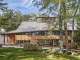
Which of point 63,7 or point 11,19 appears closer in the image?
point 63,7

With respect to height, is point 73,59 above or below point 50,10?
below

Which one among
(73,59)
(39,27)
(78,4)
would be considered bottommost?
(73,59)

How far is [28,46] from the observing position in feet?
161

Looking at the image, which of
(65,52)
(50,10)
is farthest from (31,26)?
(65,52)

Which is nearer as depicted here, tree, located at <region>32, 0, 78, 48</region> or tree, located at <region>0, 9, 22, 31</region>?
tree, located at <region>32, 0, 78, 48</region>

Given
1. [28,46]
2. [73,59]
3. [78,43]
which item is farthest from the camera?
[78,43]

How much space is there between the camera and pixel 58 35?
60219 mm

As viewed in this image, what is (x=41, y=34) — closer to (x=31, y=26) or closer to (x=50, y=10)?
(x=31, y=26)

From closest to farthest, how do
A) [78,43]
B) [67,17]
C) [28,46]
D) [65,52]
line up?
1. [65,52]
2. [67,17]
3. [28,46]
4. [78,43]

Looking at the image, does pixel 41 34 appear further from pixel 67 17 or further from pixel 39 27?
pixel 67 17

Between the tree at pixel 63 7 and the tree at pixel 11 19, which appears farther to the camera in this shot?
the tree at pixel 11 19

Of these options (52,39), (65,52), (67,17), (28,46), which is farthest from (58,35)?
(65,52)

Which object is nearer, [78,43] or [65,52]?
[65,52]

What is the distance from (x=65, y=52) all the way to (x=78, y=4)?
10193 millimetres
